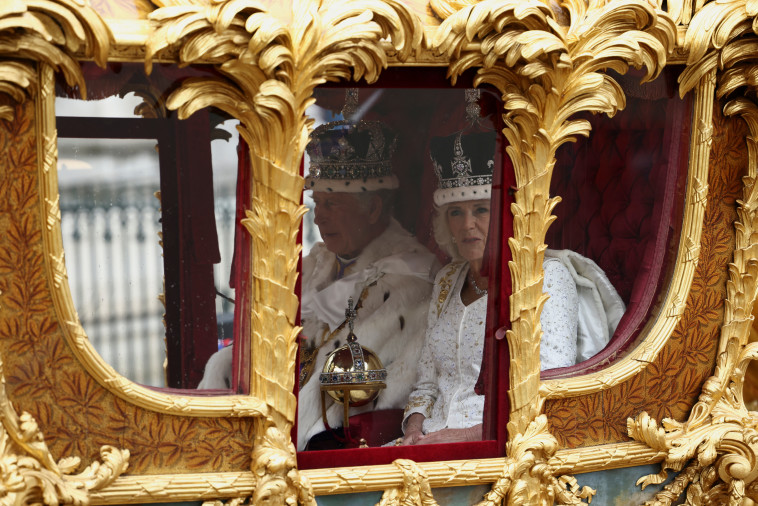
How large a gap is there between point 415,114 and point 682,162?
2.19 ft

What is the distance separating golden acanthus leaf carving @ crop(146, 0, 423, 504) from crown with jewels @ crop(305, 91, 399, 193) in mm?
181

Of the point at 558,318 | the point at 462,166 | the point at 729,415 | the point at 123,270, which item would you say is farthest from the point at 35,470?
the point at 729,415

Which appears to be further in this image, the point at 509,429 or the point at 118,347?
the point at 509,429

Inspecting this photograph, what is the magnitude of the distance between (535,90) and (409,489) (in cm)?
91

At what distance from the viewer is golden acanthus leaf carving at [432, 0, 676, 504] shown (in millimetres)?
2377

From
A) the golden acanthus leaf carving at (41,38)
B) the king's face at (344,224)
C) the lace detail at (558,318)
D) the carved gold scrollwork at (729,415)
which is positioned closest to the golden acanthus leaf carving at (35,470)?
the golden acanthus leaf carving at (41,38)

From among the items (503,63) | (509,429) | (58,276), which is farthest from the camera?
(509,429)

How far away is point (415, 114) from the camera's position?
2545 millimetres

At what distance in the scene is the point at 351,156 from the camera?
264 cm

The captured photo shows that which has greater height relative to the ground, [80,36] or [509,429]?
[80,36]

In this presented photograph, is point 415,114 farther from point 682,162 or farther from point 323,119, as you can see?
point 682,162

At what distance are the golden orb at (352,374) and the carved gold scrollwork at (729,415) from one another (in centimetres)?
63

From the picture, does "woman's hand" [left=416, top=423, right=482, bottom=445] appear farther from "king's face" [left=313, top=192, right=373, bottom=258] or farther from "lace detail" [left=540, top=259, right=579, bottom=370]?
"king's face" [left=313, top=192, right=373, bottom=258]

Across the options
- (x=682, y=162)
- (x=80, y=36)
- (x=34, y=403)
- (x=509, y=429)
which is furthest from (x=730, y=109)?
(x=34, y=403)
